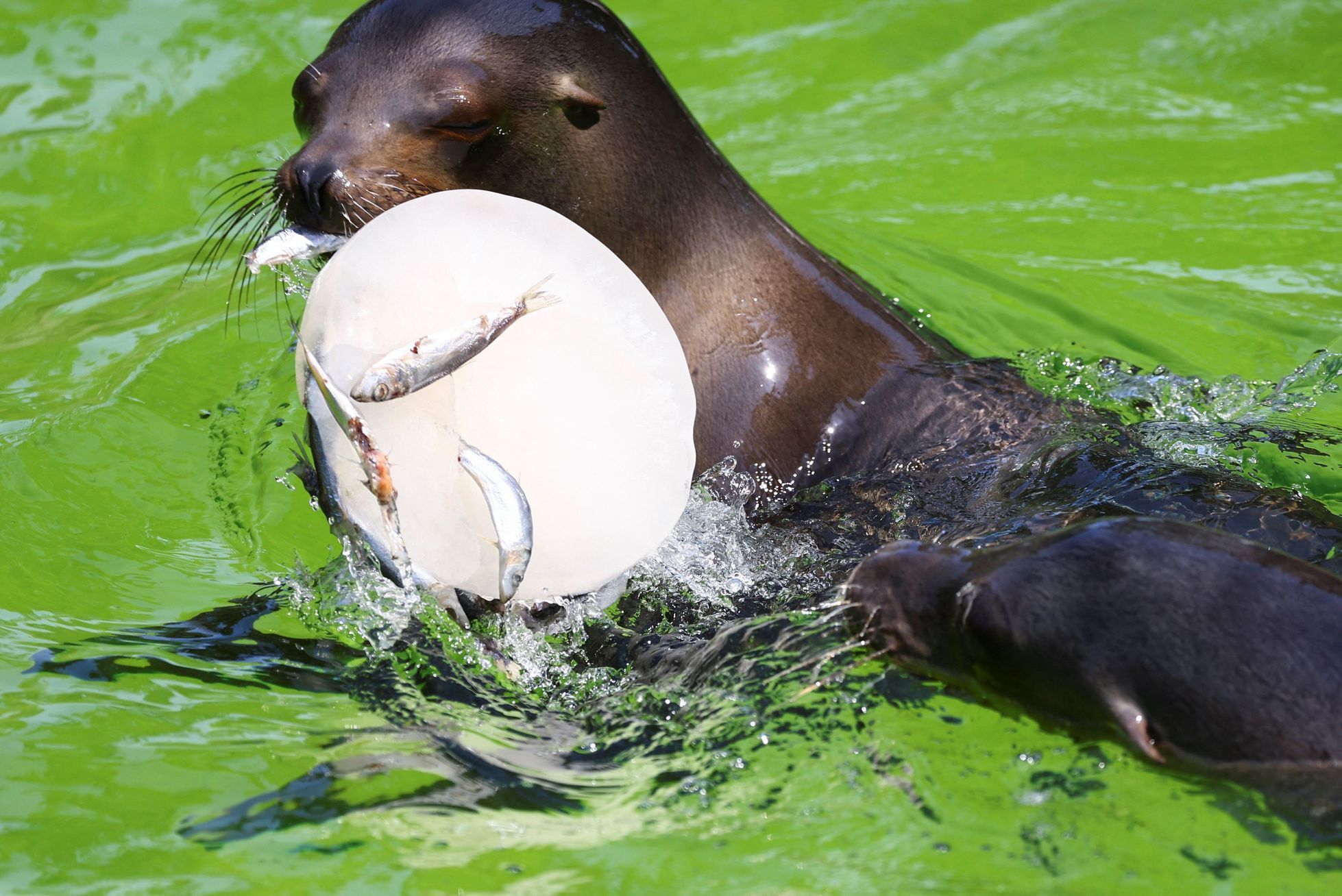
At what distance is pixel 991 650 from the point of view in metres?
2.85

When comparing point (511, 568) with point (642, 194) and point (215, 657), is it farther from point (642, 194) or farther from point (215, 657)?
point (642, 194)

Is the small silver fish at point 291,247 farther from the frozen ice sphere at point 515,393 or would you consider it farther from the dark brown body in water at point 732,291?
the frozen ice sphere at point 515,393

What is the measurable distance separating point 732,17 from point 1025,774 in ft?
23.3

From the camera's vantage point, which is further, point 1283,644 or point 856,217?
point 856,217

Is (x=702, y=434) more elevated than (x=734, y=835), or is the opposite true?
(x=702, y=434)

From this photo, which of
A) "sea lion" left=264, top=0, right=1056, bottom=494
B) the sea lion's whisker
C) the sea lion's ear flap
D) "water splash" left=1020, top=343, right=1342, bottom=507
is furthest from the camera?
"water splash" left=1020, top=343, right=1342, bottom=507

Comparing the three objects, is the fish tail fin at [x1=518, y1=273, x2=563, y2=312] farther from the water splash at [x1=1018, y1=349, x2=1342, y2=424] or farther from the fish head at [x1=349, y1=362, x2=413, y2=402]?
the water splash at [x1=1018, y1=349, x2=1342, y2=424]

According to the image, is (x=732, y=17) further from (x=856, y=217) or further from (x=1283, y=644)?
(x=1283, y=644)

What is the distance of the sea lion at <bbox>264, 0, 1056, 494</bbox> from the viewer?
3957 mm

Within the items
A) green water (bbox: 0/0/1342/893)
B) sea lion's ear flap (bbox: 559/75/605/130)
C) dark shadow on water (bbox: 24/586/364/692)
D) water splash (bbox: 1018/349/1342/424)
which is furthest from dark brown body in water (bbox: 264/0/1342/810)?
dark shadow on water (bbox: 24/586/364/692)

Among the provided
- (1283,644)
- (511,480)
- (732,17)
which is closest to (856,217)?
(732,17)

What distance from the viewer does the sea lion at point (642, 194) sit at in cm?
396

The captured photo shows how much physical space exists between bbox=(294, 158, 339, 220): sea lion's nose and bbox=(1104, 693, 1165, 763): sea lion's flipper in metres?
2.33

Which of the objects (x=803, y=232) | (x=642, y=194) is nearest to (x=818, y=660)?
(x=642, y=194)
